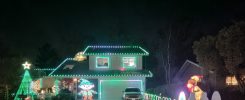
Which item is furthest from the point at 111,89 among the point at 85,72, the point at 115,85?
the point at 85,72

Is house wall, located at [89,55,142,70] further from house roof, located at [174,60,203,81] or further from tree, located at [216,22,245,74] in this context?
tree, located at [216,22,245,74]

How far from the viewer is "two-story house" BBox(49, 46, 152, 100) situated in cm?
4275

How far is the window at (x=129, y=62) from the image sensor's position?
1751 inches

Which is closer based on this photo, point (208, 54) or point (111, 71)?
point (208, 54)

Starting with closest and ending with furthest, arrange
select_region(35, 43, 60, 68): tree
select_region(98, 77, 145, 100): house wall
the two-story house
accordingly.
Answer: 1. the two-story house
2. select_region(98, 77, 145, 100): house wall
3. select_region(35, 43, 60, 68): tree

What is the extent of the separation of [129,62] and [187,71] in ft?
32.2

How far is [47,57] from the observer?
90.9m

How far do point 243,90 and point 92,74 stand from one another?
1528 cm

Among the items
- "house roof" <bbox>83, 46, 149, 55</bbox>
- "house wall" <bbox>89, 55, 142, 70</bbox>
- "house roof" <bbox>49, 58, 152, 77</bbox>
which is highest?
"house roof" <bbox>83, 46, 149, 55</bbox>

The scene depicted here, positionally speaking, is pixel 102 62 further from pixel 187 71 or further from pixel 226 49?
pixel 226 49

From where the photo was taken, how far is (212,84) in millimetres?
38938

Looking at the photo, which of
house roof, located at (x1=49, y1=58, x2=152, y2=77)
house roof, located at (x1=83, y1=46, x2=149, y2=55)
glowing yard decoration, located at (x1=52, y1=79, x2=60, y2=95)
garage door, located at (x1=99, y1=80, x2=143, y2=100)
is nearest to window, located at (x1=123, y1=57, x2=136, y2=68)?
house roof, located at (x1=83, y1=46, x2=149, y2=55)

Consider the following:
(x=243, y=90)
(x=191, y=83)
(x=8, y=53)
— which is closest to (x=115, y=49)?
(x=8, y=53)

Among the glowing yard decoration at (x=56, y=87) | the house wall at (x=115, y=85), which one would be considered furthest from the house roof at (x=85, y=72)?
the glowing yard decoration at (x=56, y=87)
